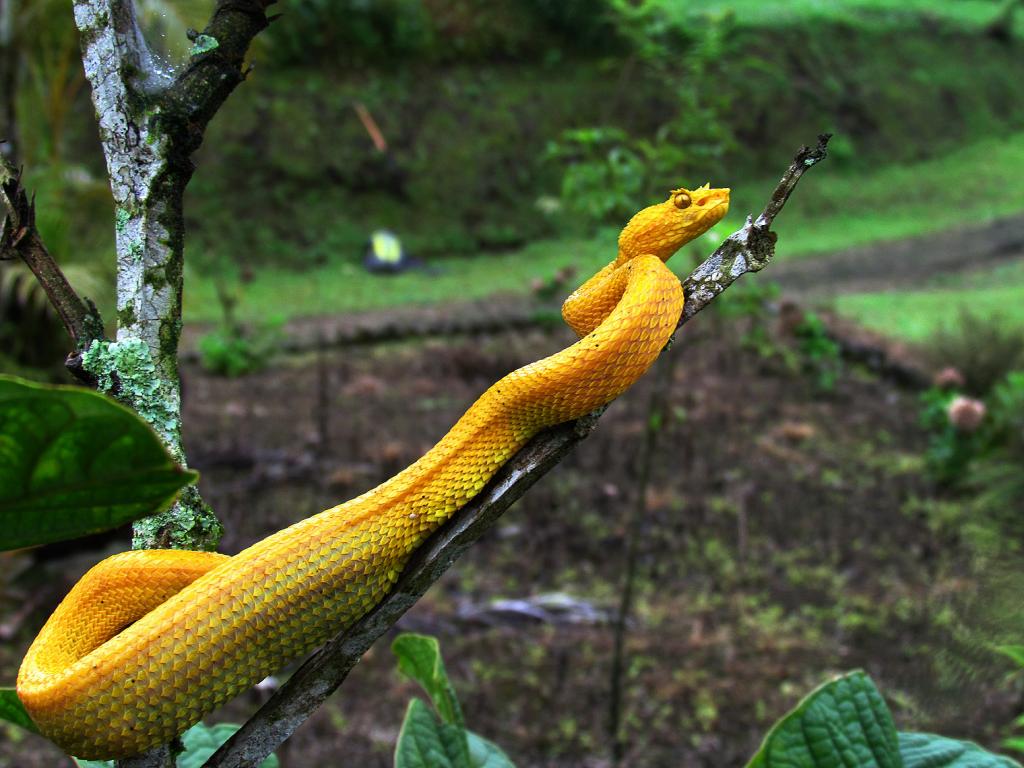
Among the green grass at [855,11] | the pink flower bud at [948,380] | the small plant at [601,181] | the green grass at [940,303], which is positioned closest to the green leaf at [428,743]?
the small plant at [601,181]

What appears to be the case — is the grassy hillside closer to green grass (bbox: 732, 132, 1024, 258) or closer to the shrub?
green grass (bbox: 732, 132, 1024, 258)

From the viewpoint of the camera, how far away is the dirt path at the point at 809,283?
5.52m

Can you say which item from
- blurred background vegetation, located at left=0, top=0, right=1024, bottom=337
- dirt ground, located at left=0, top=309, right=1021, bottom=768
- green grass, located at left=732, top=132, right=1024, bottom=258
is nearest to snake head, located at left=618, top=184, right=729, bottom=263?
dirt ground, located at left=0, top=309, right=1021, bottom=768

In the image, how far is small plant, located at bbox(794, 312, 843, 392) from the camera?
15.8 ft

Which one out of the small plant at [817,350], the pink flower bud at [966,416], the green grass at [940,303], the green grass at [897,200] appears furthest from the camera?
the green grass at [897,200]

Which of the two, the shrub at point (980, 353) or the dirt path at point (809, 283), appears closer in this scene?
the shrub at point (980, 353)

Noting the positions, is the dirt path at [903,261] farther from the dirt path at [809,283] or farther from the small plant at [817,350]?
the small plant at [817,350]

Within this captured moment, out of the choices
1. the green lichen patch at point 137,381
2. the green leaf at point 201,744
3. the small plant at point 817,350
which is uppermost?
the green lichen patch at point 137,381

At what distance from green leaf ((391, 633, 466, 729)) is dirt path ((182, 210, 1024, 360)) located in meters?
4.17

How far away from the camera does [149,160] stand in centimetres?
62

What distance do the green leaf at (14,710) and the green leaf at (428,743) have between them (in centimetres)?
30

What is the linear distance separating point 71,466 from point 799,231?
757 cm

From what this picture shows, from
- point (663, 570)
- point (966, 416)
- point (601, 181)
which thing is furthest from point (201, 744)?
point (966, 416)

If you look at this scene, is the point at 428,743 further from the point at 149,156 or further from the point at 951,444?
the point at 951,444
